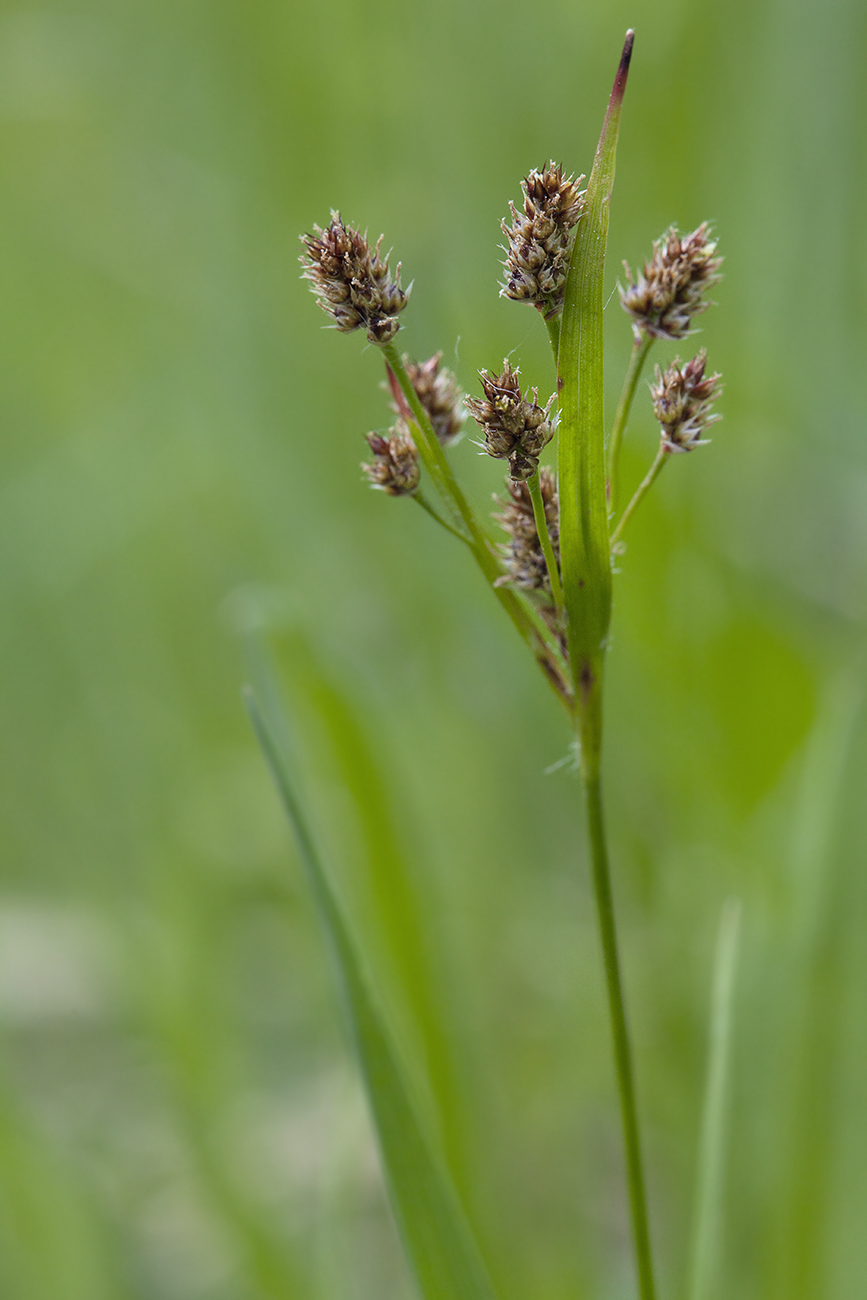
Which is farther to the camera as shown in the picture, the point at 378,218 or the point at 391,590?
the point at 391,590

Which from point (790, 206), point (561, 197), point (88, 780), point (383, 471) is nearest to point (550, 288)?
point (561, 197)

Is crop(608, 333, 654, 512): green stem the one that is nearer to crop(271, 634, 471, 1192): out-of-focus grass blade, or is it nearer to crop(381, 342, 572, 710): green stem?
crop(381, 342, 572, 710): green stem

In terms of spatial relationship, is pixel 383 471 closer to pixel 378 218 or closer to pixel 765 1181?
pixel 765 1181

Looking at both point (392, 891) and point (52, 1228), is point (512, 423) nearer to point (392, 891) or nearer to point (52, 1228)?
point (392, 891)

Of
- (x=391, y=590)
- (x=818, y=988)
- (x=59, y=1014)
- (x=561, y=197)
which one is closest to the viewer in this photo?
(x=561, y=197)

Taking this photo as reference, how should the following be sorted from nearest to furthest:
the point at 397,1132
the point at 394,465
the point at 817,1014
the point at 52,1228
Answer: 1. the point at 394,465
2. the point at 397,1132
3. the point at 817,1014
4. the point at 52,1228

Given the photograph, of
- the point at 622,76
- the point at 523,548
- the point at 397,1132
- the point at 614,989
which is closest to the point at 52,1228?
the point at 397,1132
